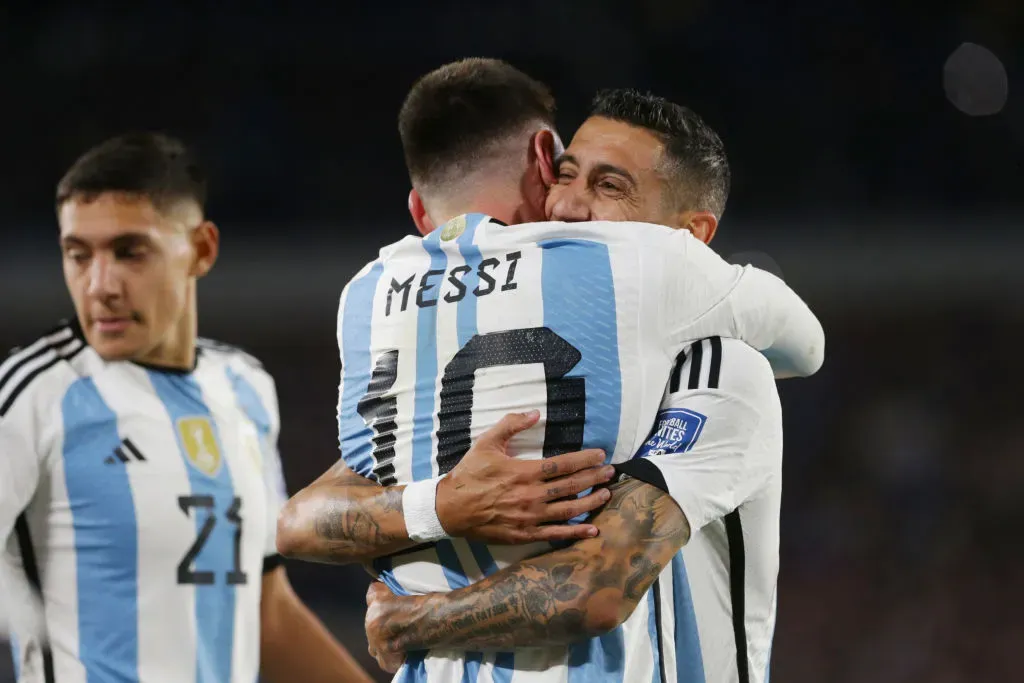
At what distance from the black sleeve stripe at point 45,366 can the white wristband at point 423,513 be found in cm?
157

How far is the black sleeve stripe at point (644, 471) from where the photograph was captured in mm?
2014

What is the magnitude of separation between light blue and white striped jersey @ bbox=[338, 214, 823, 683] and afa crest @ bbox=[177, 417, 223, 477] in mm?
1409

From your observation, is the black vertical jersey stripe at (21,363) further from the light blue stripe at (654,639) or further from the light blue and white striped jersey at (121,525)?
the light blue stripe at (654,639)

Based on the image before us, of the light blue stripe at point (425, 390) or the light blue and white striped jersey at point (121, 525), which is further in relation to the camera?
the light blue and white striped jersey at point (121, 525)

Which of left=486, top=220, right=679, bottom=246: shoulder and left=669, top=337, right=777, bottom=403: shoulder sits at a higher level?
left=486, top=220, right=679, bottom=246: shoulder

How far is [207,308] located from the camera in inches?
402

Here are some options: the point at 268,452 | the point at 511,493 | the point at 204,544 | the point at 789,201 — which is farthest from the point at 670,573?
the point at 789,201

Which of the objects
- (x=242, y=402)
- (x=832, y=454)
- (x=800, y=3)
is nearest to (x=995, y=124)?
(x=800, y=3)

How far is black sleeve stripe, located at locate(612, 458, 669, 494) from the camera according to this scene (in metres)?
2.01

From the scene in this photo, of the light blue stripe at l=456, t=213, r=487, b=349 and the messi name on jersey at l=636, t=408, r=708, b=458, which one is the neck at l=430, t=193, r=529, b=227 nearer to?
the light blue stripe at l=456, t=213, r=487, b=349

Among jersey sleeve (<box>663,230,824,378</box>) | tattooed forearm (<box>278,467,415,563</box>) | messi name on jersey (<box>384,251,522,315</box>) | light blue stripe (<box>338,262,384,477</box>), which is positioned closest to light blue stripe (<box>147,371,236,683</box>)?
tattooed forearm (<box>278,467,415,563</box>)

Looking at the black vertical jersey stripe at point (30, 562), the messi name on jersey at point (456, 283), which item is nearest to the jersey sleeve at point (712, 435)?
the messi name on jersey at point (456, 283)

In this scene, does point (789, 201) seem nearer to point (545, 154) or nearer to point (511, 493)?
point (545, 154)

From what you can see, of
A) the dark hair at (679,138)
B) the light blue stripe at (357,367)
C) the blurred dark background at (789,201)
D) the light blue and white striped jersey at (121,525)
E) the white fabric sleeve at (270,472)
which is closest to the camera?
the light blue stripe at (357,367)
